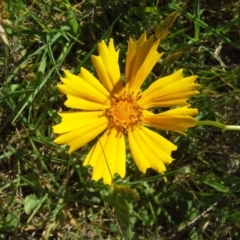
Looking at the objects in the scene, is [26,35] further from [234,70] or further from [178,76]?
[234,70]

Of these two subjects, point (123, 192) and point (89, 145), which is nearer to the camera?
→ point (123, 192)

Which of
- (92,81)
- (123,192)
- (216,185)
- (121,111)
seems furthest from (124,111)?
(216,185)

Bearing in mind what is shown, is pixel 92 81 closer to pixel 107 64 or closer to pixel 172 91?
pixel 107 64

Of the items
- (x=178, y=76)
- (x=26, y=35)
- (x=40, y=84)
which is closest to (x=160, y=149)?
(x=178, y=76)

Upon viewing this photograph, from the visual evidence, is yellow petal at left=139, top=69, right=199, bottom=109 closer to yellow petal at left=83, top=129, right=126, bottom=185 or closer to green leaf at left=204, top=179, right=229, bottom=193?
yellow petal at left=83, top=129, right=126, bottom=185

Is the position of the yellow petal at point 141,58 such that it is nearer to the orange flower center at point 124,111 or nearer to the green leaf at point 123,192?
the orange flower center at point 124,111

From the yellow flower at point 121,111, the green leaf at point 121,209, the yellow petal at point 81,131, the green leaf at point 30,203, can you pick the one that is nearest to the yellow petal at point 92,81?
the yellow flower at point 121,111
